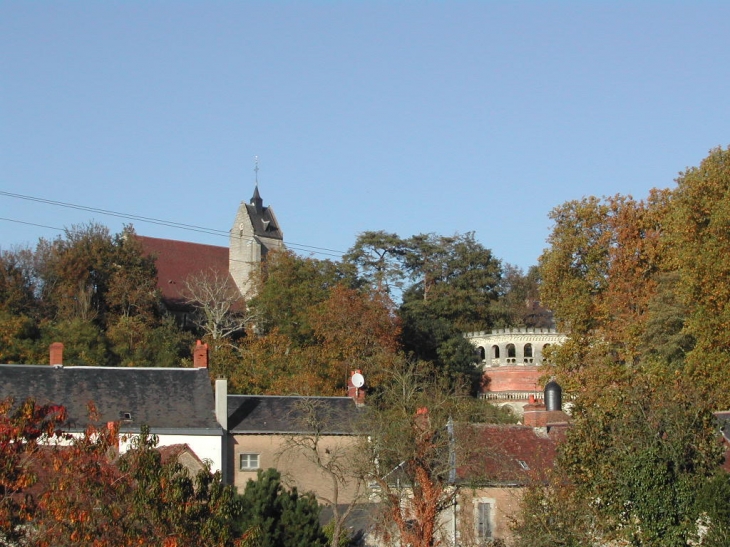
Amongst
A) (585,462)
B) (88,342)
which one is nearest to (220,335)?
(88,342)

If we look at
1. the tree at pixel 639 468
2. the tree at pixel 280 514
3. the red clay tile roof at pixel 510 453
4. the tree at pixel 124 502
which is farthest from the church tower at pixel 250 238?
the tree at pixel 124 502

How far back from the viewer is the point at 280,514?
82.2 ft

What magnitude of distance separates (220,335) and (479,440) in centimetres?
3074

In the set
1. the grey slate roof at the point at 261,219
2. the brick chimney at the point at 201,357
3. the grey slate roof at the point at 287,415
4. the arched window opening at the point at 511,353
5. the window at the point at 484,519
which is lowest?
the window at the point at 484,519

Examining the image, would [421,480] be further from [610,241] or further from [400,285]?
[400,285]

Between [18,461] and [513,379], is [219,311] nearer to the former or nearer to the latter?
[513,379]

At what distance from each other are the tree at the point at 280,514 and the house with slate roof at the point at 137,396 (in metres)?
8.40

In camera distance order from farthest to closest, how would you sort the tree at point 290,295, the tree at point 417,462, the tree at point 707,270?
the tree at point 290,295 < the tree at point 707,270 < the tree at point 417,462

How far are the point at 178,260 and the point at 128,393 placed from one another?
41938 millimetres

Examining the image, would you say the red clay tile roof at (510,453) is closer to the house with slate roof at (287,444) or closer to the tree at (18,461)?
the house with slate roof at (287,444)

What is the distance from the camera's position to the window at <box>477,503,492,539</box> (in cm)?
2645

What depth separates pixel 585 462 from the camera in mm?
21656

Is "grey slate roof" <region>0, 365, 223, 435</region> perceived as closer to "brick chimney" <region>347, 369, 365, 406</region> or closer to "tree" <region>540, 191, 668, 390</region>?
"brick chimney" <region>347, 369, 365, 406</region>

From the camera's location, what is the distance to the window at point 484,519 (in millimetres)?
26453
